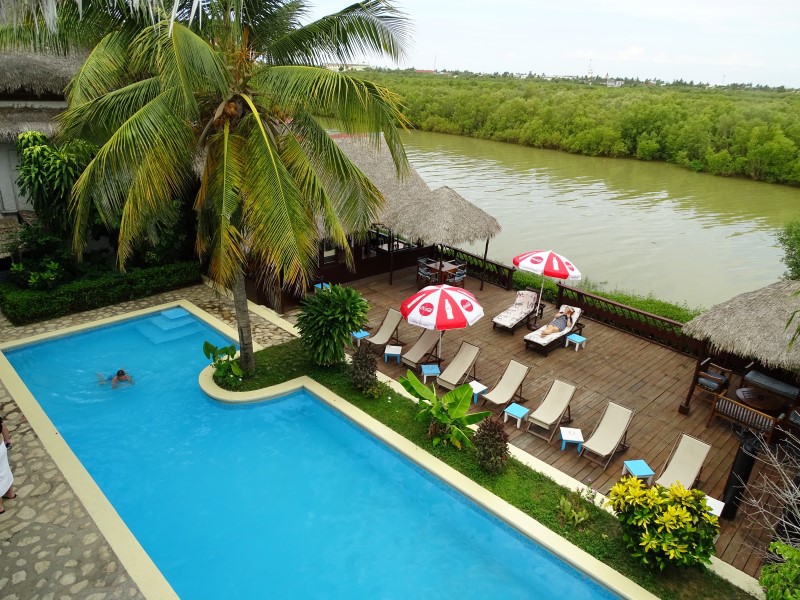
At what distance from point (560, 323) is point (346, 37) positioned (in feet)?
22.8

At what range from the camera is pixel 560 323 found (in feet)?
36.8

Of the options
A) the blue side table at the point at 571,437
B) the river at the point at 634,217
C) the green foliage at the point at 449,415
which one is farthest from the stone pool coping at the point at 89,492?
the river at the point at 634,217

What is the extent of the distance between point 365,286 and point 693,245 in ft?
52.9

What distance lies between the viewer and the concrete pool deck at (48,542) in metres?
5.62

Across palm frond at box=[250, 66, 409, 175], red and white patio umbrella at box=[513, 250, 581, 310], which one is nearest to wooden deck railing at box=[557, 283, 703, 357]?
red and white patio umbrella at box=[513, 250, 581, 310]

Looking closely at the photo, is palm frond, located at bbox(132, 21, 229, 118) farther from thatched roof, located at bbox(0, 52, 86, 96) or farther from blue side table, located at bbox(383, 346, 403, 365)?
thatched roof, located at bbox(0, 52, 86, 96)

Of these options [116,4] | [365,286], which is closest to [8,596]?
[116,4]

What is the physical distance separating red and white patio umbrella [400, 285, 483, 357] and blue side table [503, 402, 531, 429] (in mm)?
1562

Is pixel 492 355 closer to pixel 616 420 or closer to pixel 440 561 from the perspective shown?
pixel 616 420

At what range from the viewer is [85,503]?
6754mm

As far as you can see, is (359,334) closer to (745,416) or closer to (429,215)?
(429,215)

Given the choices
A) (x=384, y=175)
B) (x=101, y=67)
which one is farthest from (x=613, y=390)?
(x=101, y=67)

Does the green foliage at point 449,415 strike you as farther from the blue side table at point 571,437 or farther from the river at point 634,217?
the river at point 634,217

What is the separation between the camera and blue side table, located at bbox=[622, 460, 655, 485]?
7.05 m
